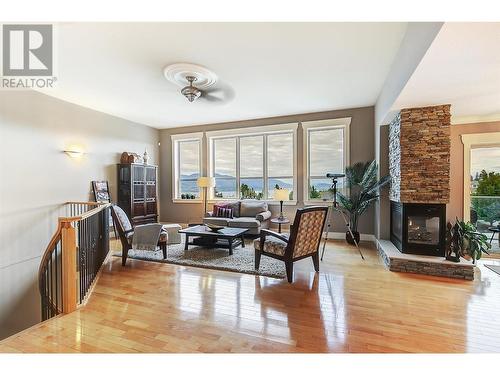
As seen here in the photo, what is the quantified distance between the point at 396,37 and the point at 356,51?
0.45m

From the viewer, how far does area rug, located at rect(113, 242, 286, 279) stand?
3561mm

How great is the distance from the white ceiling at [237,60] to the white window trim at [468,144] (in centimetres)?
189

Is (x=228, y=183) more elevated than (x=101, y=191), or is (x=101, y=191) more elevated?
(x=228, y=183)

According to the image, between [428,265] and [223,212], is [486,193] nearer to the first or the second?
[428,265]

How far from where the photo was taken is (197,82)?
3771mm

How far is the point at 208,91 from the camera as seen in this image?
3586 mm

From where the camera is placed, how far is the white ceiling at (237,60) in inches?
107

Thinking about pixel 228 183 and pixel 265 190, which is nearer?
pixel 265 190

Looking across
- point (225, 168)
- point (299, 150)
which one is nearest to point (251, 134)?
point (225, 168)

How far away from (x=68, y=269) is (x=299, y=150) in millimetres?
5109

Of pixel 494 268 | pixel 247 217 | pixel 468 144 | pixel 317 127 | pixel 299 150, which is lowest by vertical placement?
pixel 494 268

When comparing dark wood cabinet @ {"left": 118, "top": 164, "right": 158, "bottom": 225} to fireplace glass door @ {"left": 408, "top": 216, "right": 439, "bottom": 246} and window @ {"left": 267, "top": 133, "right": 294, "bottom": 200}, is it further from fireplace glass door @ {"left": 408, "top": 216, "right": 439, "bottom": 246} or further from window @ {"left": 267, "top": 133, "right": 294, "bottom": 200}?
fireplace glass door @ {"left": 408, "top": 216, "right": 439, "bottom": 246}

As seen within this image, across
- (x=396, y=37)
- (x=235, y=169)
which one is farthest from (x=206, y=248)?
(x=396, y=37)
